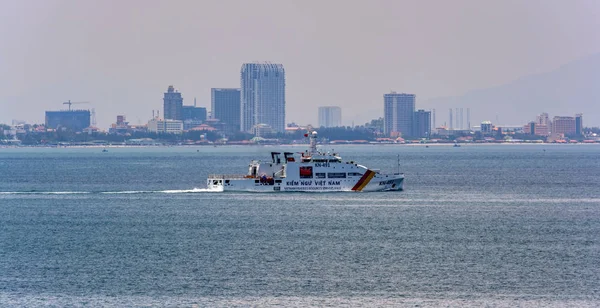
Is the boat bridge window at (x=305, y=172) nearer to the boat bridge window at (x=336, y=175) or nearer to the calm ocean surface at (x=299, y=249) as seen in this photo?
the boat bridge window at (x=336, y=175)

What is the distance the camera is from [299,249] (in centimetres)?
7050

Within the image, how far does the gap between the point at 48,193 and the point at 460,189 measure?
4924 cm

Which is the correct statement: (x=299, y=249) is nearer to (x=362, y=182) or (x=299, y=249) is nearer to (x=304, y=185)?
(x=304, y=185)

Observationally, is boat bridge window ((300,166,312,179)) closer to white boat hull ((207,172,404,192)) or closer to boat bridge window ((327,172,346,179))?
white boat hull ((207,172,404,192))

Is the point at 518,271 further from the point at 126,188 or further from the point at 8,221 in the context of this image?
the point at 126,188

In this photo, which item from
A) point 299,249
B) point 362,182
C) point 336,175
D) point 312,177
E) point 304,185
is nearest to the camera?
point 299,249

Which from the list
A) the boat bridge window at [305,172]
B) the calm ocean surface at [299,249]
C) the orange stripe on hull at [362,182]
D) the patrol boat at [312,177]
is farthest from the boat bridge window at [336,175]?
the calm ocean surface at [299,249]

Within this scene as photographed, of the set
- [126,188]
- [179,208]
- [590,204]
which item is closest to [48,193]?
[126,188]

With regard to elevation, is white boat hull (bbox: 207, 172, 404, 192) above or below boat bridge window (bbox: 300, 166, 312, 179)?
below

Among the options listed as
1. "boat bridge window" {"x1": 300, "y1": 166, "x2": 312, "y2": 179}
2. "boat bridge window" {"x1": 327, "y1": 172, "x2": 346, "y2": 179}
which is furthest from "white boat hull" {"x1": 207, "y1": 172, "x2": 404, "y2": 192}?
"boat bridge window" {"x1": 300, "y1": 166, "x2": 312, "y2": 179}

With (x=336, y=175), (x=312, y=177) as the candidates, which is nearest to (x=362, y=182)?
(x=336, y=175)

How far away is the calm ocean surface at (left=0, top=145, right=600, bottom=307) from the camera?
179 feet

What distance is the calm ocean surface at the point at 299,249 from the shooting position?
179 feet

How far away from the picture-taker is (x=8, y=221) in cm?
9056
